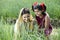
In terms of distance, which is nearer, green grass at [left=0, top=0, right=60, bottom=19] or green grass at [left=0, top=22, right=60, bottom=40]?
green grass at [left=0, top=22, right=60, bottom=40]

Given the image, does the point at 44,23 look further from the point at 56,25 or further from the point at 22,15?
the point at 56,25

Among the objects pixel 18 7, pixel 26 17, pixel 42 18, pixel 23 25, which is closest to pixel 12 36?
pixel 23 25

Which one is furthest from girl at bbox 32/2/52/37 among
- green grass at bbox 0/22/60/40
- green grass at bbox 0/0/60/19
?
green grass at bbox 0/0/60/19

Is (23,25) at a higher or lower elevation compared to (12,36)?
higher

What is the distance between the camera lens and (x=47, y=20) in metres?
3.63

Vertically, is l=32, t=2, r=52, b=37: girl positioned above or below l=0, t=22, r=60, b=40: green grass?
above

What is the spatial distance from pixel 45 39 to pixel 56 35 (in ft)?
1.05

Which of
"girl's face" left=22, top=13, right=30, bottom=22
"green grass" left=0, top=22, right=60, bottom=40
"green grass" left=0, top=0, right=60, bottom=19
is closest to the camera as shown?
"green grass" left=0, top=22, right=60, bottom=40

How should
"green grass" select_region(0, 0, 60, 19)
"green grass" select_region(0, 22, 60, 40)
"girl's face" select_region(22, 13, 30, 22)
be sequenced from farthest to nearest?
"green grass" select_region(0, 0, 60, 19) → "girl's face" select_region(22, 13, 30, 22) → "green grass" select_region(0, 22, 60, 40)

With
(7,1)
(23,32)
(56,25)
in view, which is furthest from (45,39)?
(7,1)

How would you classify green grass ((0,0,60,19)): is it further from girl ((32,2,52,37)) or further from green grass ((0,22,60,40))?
green grass ((0,22,60,40))

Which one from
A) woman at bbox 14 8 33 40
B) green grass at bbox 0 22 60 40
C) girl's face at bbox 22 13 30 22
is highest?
girl's face at bbox 22 13 30 22

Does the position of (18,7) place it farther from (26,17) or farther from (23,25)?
(23,25)

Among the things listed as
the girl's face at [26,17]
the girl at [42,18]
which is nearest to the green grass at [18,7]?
the girl at [42,18]
